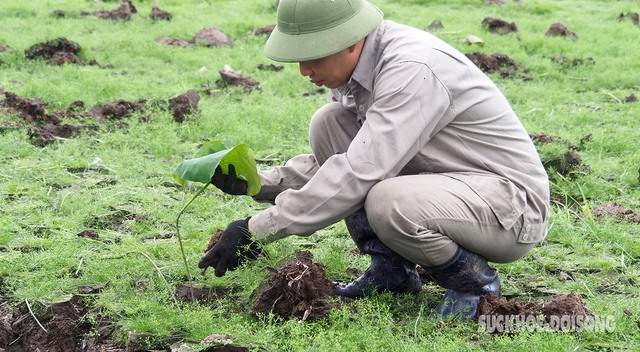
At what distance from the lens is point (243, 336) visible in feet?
10.3

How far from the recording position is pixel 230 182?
11.6ft

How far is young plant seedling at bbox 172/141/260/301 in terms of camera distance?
3262 millimetres

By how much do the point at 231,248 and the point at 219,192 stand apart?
1.96 metres

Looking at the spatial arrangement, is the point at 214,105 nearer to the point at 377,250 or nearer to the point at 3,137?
the point at 3,137

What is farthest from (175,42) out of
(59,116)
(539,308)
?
(539,308)

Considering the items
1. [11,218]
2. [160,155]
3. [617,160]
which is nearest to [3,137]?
[160,155]

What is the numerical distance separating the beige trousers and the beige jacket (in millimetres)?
54

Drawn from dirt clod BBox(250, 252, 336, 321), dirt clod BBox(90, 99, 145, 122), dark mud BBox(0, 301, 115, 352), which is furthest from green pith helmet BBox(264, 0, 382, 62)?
dirt clod BBox(90, 99, 145, 122)

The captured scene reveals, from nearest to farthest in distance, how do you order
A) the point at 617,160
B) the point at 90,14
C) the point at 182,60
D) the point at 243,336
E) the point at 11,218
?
1. the point at 243,336
2. the point at 11,218
3. the point at 617,160
4. the point at 182,60
5. the point at 90,14

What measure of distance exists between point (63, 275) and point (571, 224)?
282 cm

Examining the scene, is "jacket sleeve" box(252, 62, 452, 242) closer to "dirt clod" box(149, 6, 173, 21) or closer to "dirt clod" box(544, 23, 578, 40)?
"dirt clod" box(544, 23, 578, 40)

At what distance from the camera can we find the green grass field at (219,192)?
129 inches

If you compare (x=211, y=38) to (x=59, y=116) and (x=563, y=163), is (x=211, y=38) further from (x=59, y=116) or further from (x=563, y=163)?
→ (x=563, y=163)

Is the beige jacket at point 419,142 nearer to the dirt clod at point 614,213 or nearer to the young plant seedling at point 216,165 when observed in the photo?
the young plant seedling at point 216,165
